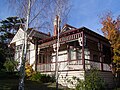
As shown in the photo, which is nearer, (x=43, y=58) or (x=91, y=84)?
(x=91, y=84)

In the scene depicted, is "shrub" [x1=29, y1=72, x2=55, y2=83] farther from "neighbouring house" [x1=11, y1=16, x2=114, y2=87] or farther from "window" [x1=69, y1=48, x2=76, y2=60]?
"window" [x1=69, y1=48, x2=76, y2=60]

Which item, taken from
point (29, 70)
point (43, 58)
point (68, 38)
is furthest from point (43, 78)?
point (68, 38)

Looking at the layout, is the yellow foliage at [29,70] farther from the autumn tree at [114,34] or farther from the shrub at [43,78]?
the autumn tree at [114,34]

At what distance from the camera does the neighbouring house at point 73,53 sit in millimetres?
18422

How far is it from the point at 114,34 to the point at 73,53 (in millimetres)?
5631

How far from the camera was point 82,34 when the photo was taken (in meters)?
18.2

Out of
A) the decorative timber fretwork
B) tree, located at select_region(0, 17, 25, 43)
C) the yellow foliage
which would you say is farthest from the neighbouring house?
tree, located at select_region(0, 17, 25, 43)

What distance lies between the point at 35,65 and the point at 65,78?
248 inches

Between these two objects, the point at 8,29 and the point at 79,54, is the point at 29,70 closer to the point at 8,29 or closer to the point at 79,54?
the point at 79,54

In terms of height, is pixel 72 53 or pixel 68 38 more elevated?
pixel 68 38

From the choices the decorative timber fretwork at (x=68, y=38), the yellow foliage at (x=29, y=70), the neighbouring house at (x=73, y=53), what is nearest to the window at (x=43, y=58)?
the neighbouring house at (x=73, y=53)

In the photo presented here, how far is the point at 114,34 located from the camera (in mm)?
20078

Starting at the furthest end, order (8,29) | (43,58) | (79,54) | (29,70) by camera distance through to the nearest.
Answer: (8,29), (43,58), (79,54), (29,70)

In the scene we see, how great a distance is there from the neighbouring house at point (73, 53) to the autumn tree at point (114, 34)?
3.23 feet
